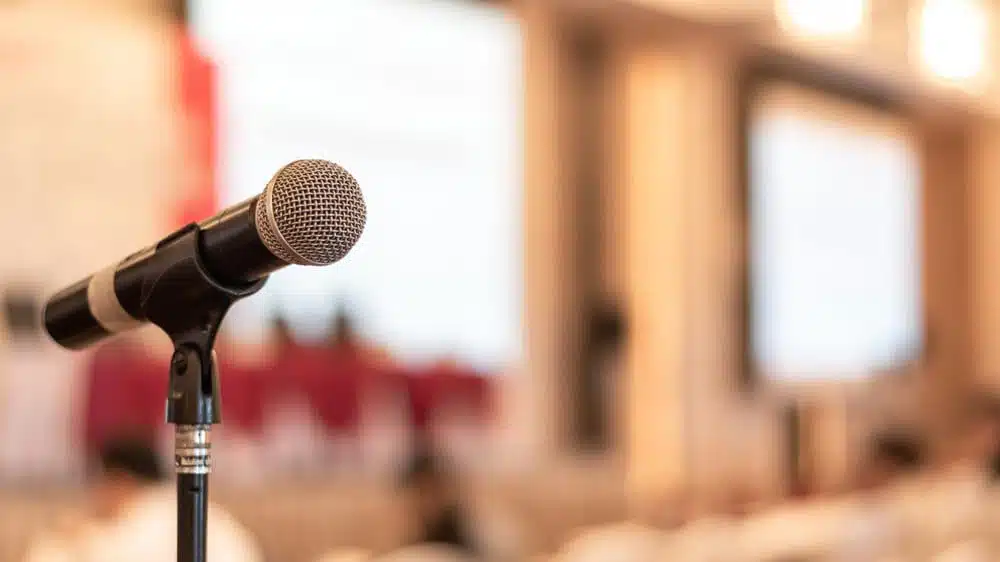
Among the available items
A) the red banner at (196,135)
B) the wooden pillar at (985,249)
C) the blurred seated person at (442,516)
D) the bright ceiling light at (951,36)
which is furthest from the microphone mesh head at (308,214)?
the wooden pillar at (985,249)

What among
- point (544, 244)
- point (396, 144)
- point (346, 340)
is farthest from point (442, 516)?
point (544, 244)

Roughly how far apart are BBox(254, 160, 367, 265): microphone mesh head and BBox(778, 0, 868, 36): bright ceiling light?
3571mm

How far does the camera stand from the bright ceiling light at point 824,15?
426 cm

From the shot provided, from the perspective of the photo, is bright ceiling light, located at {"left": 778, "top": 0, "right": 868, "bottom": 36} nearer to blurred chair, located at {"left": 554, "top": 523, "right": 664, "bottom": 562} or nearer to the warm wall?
blurred chair, located at {"left": 554, "top": 523, "right": 664, "bottom": 562}

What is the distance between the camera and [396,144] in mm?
5785

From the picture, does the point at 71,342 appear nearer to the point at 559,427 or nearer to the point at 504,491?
the point at 504,491

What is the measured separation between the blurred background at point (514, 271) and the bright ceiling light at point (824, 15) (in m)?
0.01

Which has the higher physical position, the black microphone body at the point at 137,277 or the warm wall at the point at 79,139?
the warm wall at the point at 79,139

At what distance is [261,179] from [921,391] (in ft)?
22.4

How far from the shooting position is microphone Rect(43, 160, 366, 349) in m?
0.98

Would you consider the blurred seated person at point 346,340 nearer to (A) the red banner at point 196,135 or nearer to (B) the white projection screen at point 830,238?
(A) the red banner at point 196,135

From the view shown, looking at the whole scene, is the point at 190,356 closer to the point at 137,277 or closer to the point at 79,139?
the point at 137,277

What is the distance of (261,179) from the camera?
5270mm

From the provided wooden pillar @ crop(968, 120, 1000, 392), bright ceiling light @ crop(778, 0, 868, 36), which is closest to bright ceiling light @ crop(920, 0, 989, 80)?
bright ceiling light @ crop(778, 0, 868, 36)
